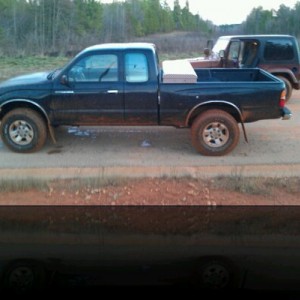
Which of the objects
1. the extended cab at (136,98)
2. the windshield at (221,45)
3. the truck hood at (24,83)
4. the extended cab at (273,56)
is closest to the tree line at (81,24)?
the windshield at (221,45)

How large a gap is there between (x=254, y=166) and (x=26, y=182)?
11.6 feet

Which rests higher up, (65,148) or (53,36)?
(53,36)

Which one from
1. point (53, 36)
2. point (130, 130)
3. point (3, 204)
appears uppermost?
point (53, 36)

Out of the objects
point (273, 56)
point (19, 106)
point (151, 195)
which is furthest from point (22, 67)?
point (151, 195)

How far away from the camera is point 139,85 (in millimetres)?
8117

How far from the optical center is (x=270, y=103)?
8.14 meters

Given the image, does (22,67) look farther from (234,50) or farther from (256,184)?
(256,184)

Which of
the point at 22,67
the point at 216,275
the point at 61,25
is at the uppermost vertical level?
the point at 61,25

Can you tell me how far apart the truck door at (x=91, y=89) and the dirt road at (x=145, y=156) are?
0.73 meters

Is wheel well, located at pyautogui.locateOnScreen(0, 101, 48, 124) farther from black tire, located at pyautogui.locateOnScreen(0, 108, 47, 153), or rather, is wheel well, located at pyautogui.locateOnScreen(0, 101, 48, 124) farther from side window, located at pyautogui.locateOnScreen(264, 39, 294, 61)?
side window, located at pyautogui.locateOnScreen(264, 39, 294, 61)

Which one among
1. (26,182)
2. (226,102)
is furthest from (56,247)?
(226,102)

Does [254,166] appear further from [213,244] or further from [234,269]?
[234,269]

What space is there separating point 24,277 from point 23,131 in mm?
4290

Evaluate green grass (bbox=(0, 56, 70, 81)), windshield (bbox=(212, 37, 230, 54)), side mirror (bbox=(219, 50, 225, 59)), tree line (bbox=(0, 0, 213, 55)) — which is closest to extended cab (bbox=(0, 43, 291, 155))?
side mirror (bbox=(219, 50, 225, 59))
